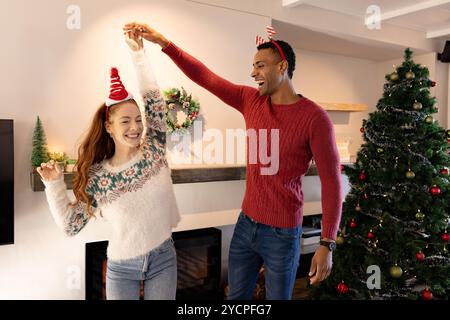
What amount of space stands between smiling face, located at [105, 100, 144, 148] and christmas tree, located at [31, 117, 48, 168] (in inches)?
43.9

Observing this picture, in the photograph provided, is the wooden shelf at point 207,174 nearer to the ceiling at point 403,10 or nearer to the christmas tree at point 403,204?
the christmas tree at point 403,204

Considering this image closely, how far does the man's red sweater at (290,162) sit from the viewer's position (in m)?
1.29

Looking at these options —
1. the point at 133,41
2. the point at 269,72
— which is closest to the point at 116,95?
the point at 133,41

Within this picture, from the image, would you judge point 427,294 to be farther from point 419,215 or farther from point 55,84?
point 55,84

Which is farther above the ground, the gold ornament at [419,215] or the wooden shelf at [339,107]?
the wooden shelf at [339,107]

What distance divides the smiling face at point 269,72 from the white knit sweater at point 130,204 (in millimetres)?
404

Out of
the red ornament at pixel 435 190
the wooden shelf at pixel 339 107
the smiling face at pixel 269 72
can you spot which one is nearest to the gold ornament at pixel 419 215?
the red ornament at pixel 435 190

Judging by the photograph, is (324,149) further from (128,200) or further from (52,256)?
(52,256)

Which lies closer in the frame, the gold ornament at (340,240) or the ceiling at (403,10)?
the gold ornament at (340,240)

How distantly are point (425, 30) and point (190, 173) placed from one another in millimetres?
3017

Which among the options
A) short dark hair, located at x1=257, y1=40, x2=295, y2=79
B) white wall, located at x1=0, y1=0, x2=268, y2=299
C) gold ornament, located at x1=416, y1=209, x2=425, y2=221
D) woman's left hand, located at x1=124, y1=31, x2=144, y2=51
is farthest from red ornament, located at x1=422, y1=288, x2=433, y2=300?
woman's left hand, located at x1=124, y1=31, x2=144, y2=51

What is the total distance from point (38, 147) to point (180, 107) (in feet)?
3.00

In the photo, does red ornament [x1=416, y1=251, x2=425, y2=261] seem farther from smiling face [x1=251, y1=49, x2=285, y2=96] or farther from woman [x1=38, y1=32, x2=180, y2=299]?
woman [x1=38, y1=32, x2=180, y2=299]
